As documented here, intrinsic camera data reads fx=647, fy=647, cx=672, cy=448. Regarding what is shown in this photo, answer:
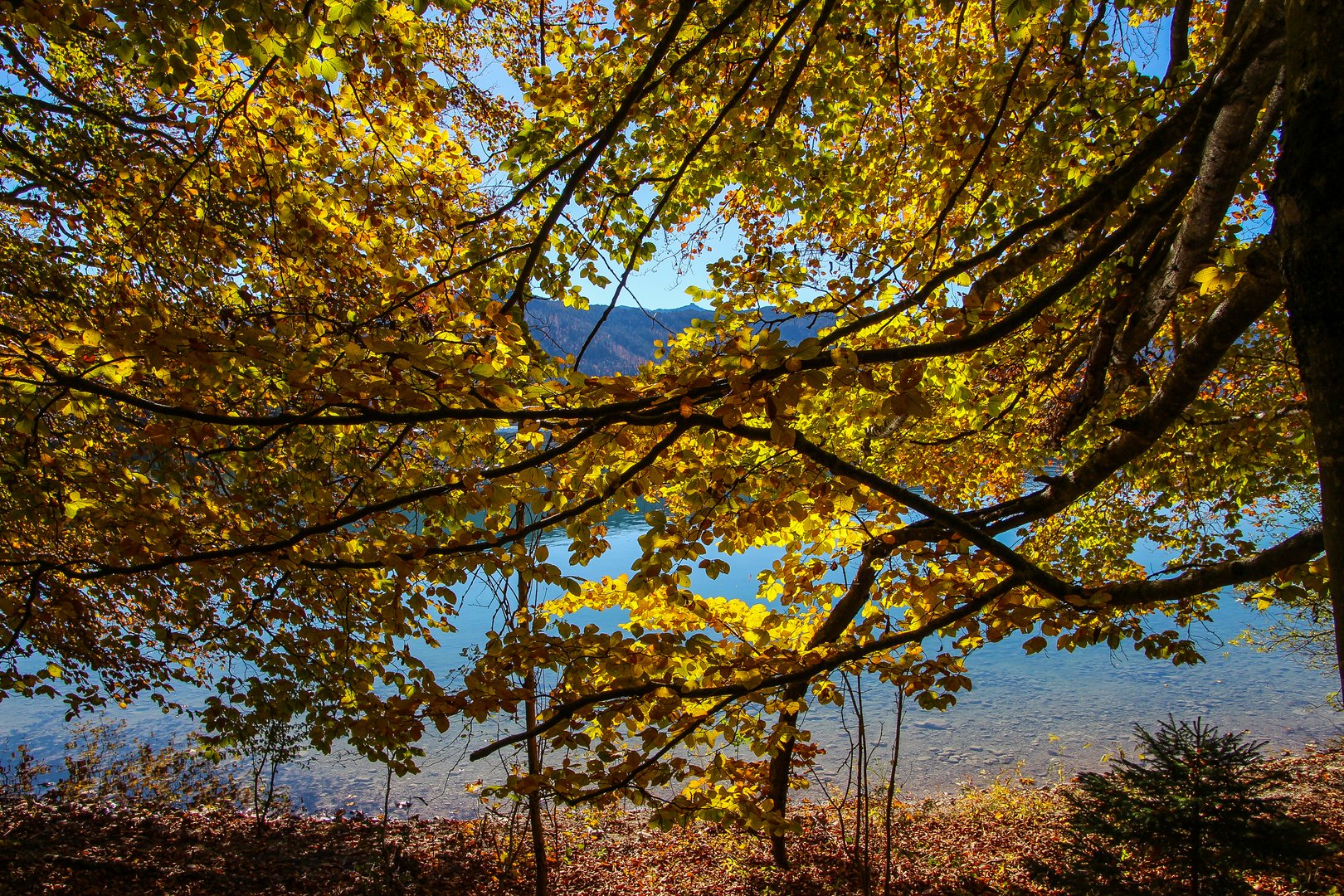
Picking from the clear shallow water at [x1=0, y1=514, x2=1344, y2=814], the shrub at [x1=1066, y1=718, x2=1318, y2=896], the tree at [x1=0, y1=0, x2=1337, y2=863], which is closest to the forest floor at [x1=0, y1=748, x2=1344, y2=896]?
the clear shallow water at [x1=0, y1=514, x2=1344, y2=814]

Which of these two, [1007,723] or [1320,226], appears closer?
[1320,226]

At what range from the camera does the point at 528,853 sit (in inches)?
343

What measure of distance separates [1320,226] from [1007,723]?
1446 centimetres

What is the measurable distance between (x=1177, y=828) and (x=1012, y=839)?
4930mm

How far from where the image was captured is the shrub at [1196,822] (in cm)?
429

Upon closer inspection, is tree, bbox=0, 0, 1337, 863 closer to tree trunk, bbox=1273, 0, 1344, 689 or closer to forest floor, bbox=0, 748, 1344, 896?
tree trunk, bbox=1273, 0, 1344, 689

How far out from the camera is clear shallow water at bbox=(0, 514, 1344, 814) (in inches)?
441

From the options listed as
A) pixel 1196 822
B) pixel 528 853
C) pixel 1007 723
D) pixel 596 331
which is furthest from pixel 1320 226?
pixel 1007 723

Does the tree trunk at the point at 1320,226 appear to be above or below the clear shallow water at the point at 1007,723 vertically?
above

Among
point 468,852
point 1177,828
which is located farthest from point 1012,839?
point 468,852

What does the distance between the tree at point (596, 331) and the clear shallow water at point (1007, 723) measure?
595cm

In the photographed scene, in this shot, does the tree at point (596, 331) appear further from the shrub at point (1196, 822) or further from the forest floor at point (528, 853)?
the forest floor at point (528, 853)

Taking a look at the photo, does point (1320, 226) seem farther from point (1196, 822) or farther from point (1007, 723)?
point (1007, 723)

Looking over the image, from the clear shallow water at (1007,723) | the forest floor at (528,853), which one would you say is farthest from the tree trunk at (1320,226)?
the clear shallow water at (1007,723)
